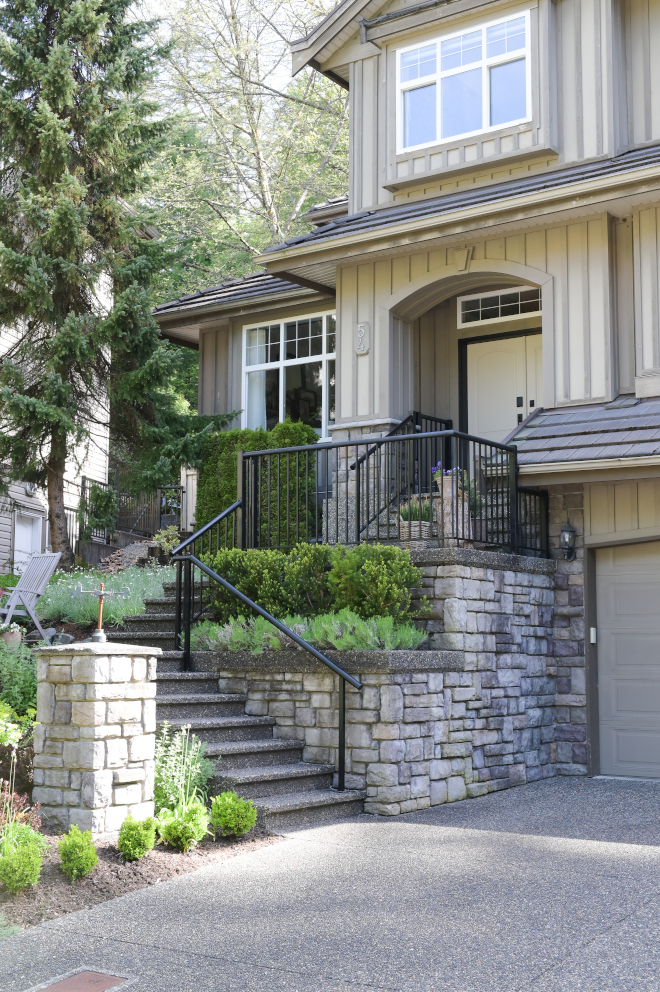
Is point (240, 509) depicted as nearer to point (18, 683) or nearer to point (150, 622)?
point (150, 622)

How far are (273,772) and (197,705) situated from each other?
969mm

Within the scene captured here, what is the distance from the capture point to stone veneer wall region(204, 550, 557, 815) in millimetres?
7656

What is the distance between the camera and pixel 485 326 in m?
12.2

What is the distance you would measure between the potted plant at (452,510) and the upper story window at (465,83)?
182 inches

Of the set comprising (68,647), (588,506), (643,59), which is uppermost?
(643,59)

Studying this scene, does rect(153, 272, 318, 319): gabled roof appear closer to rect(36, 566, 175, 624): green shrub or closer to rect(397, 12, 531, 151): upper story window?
rect(397, 12, 531, 151): upper story window

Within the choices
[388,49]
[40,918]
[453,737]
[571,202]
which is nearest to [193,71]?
[388,49]

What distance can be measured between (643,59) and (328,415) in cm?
541

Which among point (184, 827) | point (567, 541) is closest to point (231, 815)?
point (184, 827)

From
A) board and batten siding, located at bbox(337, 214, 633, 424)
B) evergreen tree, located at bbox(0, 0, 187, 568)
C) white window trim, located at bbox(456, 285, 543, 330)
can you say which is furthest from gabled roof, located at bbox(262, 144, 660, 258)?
evergreen tree, located at bbox(0, 0, 187, 568)

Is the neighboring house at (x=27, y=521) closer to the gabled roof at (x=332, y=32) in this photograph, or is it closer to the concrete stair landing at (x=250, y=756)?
the gabled roof at (x=332, y=32)

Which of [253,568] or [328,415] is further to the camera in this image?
[328,415]

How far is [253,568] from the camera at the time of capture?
9.03m

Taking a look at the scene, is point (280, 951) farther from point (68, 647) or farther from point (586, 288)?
point (586, 288)
